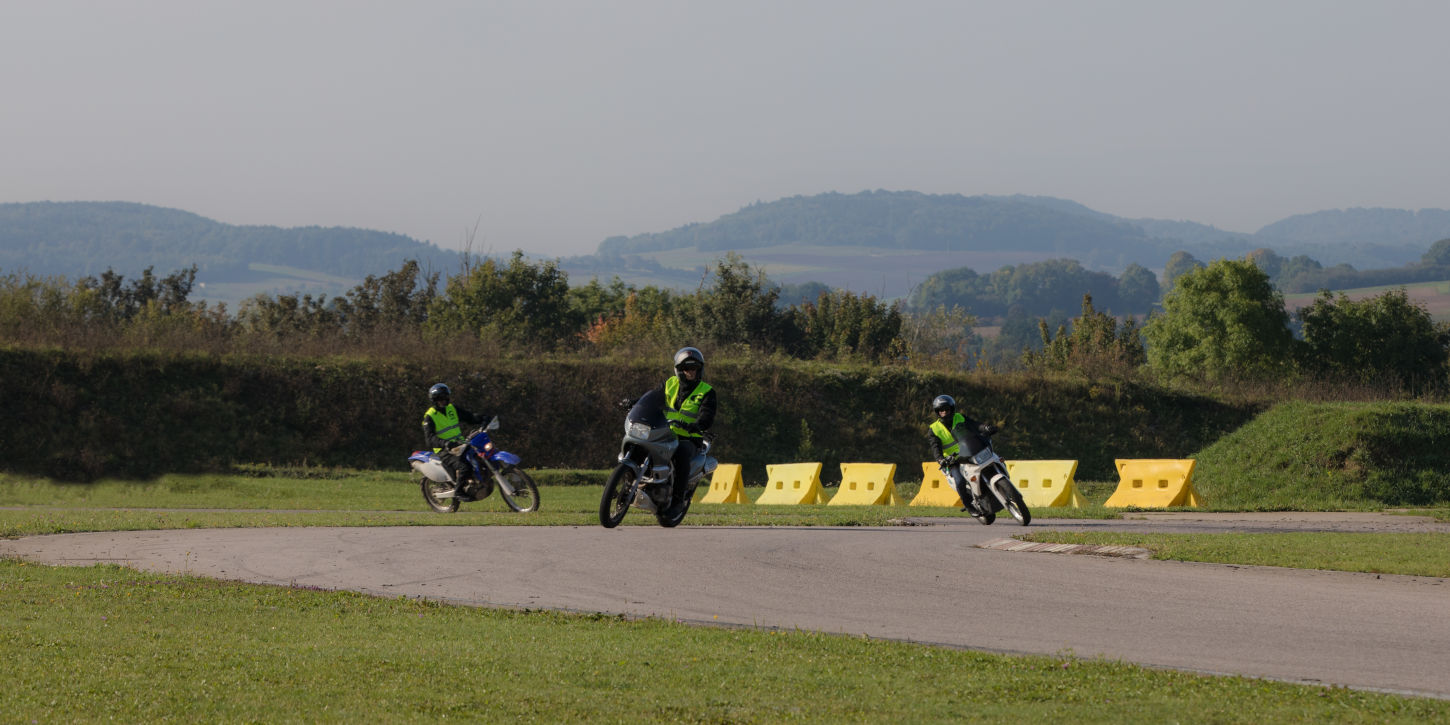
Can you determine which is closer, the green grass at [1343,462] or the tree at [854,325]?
the green grass at [1343,462]

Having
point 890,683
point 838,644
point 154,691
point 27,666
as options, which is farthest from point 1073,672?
point 27,666

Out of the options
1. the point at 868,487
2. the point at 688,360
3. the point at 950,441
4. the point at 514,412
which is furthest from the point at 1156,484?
the point at 514,412

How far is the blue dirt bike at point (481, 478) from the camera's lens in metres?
23.9

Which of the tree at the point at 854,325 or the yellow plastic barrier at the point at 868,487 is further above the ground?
the tree at the point at 854,325

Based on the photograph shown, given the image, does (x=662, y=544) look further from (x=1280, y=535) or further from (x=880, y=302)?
(x=880, y=302)

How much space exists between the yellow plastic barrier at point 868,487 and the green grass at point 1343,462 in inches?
340

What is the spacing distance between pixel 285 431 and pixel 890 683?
40.0 m

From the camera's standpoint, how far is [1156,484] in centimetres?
2909

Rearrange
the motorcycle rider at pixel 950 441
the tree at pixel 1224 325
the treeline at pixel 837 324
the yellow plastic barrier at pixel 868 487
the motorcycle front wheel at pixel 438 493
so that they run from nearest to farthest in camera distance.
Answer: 1. the motorcycle rider at pixel 950 441
2. the motorcycle front wheel at pixel 438 493
3. the yellow plastic barrier at pixel 868 487
4. the treeline at pixel 837 324
5. the tree at pixel 1224 325

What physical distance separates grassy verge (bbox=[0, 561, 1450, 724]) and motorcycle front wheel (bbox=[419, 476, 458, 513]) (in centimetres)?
1311

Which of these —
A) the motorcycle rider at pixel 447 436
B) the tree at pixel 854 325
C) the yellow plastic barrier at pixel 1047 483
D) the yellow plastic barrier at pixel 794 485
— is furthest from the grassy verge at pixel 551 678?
the tree at pixel 854 325

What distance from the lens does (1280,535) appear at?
19484mm

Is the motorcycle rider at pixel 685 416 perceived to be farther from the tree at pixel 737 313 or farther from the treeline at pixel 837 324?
the tree at pixel 737 313

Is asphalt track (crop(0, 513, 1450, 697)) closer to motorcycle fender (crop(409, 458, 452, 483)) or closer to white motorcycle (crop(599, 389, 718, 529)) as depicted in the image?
white motorcycle (crop(599, 389, 718, 529))
